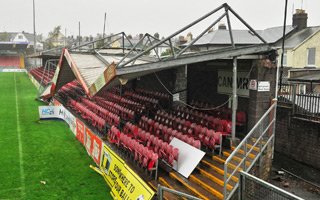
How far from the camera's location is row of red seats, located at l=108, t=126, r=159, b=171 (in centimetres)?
937

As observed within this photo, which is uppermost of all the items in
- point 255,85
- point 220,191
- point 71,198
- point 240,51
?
point 240,51

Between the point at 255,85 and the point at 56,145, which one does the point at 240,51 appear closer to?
the point at 255,85

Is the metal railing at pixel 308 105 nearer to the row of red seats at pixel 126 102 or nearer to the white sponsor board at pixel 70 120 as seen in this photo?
the row of red seats at pixel 126 102

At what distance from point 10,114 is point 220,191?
53.3 feet

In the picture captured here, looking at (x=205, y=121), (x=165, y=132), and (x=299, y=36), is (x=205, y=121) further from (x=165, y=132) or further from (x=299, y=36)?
(x=299, y=36)

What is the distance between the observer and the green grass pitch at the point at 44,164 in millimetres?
9242

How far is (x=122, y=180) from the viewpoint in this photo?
856cm

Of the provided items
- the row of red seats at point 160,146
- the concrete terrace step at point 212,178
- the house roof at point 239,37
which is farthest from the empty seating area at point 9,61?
the concrete terrace step at point 212,178

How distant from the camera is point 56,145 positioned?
13812mm

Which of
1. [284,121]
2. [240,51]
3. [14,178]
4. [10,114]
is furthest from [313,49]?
[14,178]

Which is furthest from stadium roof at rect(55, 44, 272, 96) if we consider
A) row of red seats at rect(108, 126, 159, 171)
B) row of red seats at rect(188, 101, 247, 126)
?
row of red seats at rect(188, 101, 247, 126)

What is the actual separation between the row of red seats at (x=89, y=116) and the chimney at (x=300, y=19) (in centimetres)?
2321

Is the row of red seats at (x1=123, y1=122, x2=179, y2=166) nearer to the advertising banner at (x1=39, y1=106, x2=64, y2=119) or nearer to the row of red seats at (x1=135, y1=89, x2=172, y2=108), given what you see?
the row of red seats at (x1=135, y1=89, x2=172, y2=108)

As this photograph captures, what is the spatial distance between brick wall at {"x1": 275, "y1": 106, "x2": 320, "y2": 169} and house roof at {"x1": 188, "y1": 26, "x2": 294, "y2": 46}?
16534 mm
